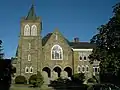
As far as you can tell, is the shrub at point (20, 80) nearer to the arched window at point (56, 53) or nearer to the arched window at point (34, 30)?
the arched window at point (56, 53)

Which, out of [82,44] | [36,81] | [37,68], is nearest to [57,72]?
[37,68]

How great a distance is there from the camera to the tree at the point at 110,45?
1339 inches

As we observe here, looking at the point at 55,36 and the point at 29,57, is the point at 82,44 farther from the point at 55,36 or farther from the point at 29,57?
the point at 29,57

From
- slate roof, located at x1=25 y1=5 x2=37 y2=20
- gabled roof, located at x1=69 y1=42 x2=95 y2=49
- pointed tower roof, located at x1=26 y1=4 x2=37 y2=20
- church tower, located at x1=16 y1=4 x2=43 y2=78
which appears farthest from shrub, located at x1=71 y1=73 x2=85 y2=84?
pointed tower roof, located at x1=26 y1=4 x2=37 y2=20

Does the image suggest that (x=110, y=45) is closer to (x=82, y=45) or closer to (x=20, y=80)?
(x=20, y=80)

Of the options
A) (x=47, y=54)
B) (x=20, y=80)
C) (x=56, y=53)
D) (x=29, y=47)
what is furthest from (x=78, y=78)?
(x=29, y=47)

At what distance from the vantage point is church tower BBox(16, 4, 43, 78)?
2397 inches

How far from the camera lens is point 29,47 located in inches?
2437

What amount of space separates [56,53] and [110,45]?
97.4 feet

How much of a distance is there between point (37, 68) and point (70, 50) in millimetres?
9860

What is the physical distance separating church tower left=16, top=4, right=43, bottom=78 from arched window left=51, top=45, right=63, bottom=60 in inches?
132

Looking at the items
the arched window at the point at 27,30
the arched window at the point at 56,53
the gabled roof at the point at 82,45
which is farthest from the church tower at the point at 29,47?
the gabled roof at the point at 82,45

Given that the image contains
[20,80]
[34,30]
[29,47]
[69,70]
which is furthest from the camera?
[69,70]

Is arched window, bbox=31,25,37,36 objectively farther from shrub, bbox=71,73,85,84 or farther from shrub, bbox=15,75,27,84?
shrub, bbox=71,73,85,84
